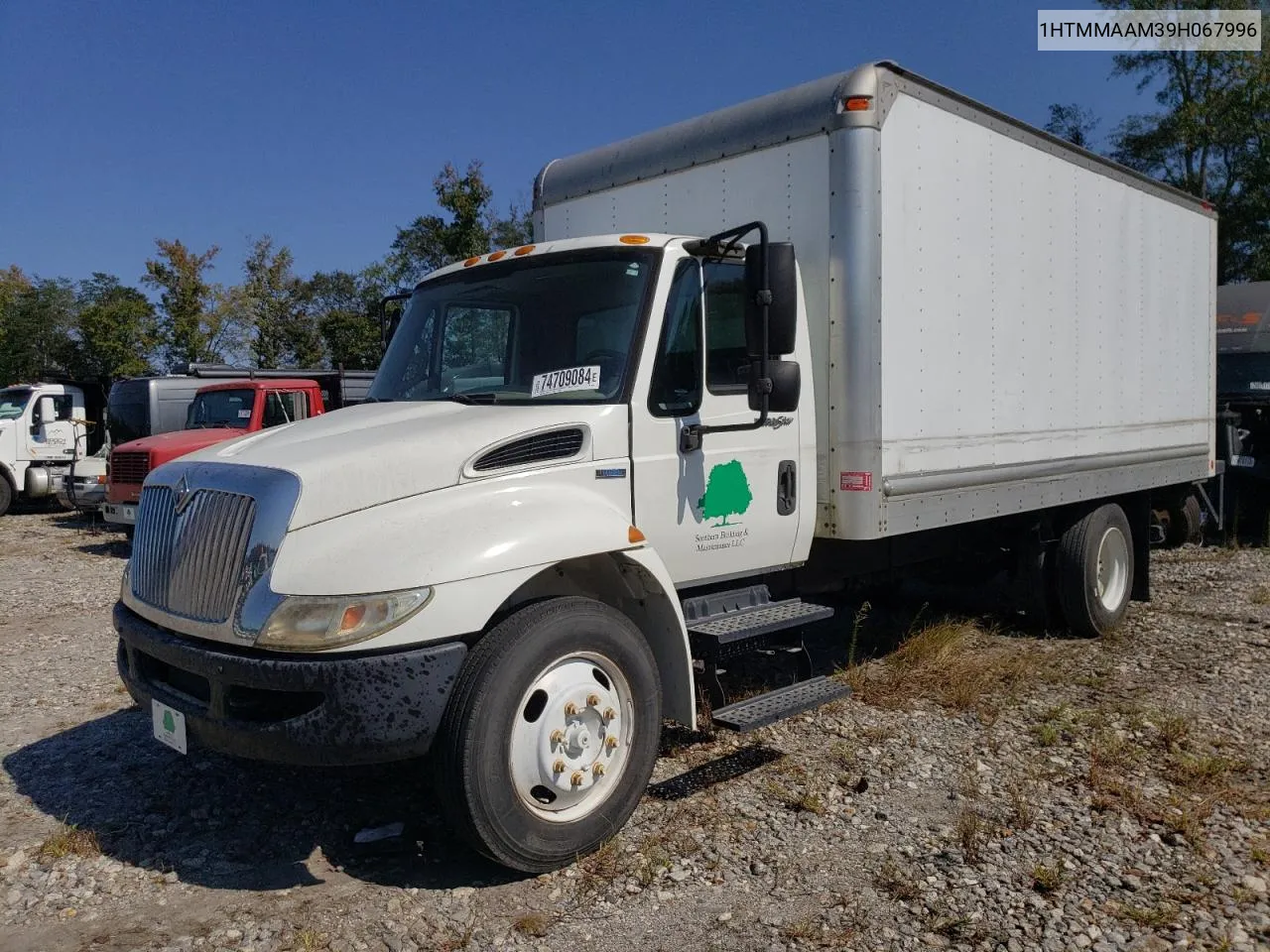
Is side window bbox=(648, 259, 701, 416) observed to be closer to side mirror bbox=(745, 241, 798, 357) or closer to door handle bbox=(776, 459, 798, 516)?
side mirror bbox=(745, 241, 798, 357)

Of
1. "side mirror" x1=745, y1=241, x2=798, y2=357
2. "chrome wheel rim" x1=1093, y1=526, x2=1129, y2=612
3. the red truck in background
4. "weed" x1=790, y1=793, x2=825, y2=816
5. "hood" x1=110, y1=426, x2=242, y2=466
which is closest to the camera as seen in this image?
"side mirror" x1=745, y1=241, x2=798, y2=357

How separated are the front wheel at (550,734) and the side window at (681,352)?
0.97 meters

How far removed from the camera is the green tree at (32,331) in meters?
35.9

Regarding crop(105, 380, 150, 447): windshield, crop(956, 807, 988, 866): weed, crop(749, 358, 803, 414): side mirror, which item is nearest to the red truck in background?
crop(105, 380, 150, 447): windshield

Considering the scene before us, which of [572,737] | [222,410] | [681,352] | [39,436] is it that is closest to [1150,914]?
[572,737]

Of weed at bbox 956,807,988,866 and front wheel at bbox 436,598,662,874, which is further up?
front wheel at bbox 436,598,662,874

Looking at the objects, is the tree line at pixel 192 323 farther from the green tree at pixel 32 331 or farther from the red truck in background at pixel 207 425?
the red truck in background at pixel 207 425

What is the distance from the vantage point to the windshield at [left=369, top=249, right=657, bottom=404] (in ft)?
14.1

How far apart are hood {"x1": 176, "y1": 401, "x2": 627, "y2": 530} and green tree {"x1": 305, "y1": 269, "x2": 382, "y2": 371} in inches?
1011

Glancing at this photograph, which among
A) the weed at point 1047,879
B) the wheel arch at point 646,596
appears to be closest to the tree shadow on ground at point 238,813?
Answer: the wheel arch at point 646,596

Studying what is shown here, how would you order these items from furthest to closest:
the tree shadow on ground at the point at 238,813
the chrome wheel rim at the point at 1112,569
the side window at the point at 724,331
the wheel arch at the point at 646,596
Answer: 1. the chrome wheel rim at the point at 1112,569
2. the side window at the point at 724,331
3. the wheel arch at the point at 646,596
4. the tree shadow on ground at the point at 238,813

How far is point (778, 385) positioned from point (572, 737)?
1668mm

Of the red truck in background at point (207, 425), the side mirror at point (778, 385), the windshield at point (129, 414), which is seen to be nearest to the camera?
the side mirror at point (778, 385)

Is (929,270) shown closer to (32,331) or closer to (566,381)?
(566,381)
